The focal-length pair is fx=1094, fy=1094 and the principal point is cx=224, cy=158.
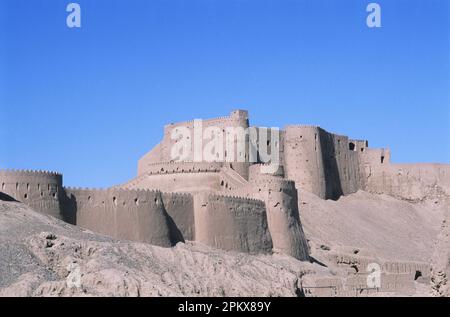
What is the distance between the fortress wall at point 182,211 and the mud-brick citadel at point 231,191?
0.15 ft

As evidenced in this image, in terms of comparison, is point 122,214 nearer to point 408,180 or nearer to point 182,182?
point 182,182

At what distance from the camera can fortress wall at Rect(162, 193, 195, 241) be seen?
49.9 metres

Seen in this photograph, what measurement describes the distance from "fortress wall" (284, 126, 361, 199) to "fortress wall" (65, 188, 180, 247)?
2490 cm

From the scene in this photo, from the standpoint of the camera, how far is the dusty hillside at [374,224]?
211ft

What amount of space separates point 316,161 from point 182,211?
2461 cm

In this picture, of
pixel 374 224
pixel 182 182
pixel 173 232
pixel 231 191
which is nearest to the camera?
pixel 173 232

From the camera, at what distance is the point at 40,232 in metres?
39.4

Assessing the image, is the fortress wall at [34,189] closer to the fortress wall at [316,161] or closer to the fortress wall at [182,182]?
the fortress wall at [182,182]

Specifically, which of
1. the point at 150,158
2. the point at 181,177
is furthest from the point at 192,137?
the point at 181,177

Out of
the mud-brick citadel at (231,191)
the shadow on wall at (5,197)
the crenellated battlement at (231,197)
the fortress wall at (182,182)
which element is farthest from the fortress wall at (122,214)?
the fortress wall at (182,182)

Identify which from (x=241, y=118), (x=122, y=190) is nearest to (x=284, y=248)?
(x=122, y=190)

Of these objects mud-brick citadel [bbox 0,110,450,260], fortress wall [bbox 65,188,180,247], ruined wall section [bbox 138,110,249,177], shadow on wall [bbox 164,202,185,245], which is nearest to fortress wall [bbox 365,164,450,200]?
mud-brick citadel [bbox 0,110,450,260]

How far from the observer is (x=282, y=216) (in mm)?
55000
